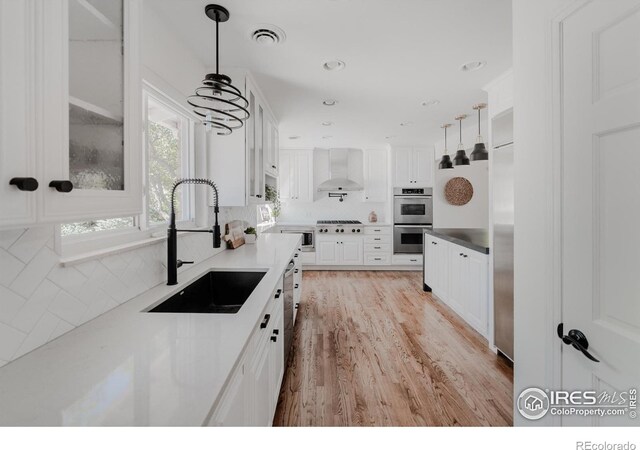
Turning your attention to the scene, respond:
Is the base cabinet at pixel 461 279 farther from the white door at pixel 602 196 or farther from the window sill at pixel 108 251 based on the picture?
the window sill at pixel 108 251

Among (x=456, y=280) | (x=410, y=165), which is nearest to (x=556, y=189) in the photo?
(x=456, y=280)

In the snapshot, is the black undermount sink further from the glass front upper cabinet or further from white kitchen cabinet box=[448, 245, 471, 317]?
white kitchen cabinet box=[448, 245, 471, 317]

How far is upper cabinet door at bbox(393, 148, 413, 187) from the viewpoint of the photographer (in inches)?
218

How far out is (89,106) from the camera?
29.3 inches

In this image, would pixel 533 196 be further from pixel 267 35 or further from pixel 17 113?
pixel 267 35

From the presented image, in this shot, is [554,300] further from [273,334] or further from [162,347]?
[162,347]

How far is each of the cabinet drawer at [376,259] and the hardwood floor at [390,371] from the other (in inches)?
72.7

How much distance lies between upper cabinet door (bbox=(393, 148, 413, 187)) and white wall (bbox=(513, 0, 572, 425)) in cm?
432

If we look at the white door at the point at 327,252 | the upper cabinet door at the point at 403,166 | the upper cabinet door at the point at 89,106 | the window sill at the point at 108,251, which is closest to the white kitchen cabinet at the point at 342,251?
the white door at the point at 327,252

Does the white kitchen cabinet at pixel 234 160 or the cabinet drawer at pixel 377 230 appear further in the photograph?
the cabinet drawer at pixel 377 230

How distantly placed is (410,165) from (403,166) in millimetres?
138

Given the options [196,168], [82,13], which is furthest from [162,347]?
[196,168]

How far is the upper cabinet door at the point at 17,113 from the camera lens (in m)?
0.52
